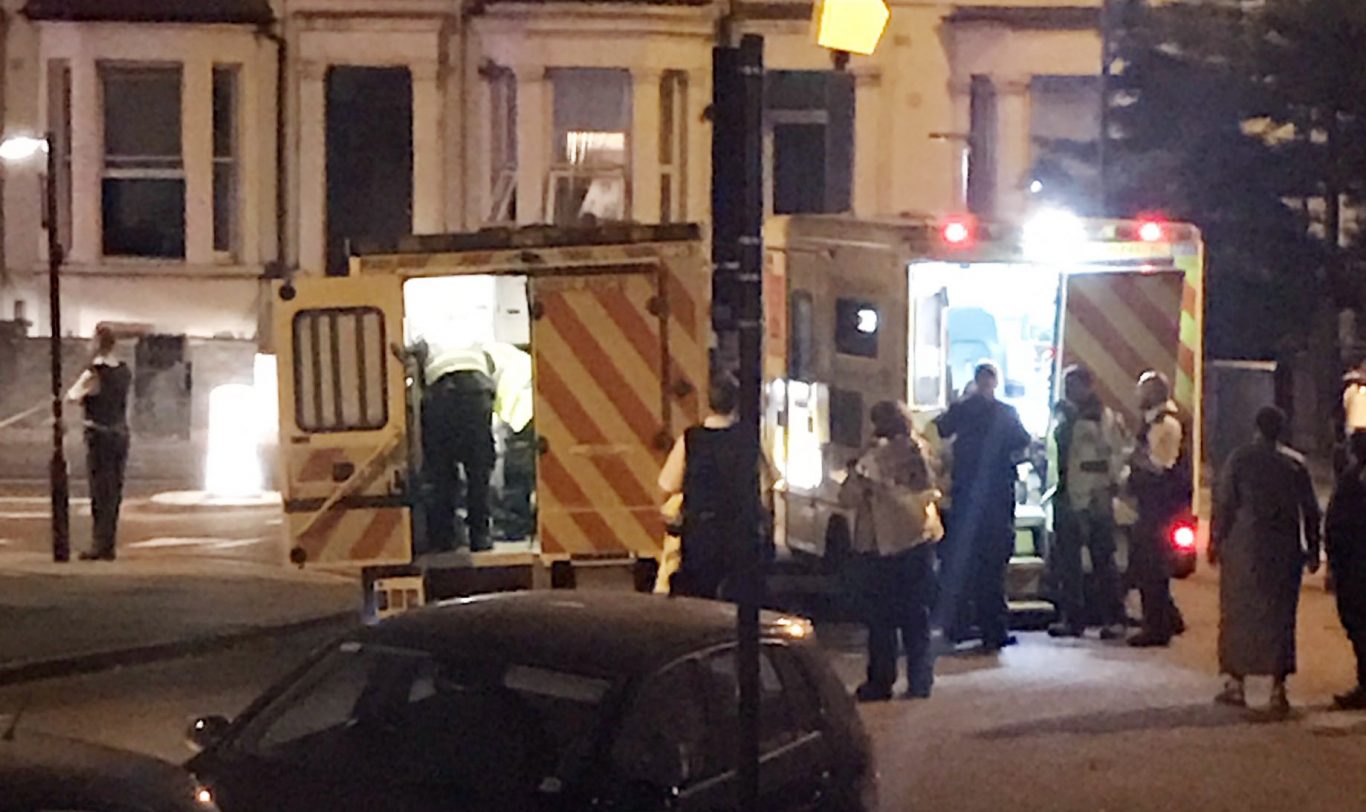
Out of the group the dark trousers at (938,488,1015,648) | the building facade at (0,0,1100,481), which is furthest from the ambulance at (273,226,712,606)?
the building facade at (0,0,1100,481)

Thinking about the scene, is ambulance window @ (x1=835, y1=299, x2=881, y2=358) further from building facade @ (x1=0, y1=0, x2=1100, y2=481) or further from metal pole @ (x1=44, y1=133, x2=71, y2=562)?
building facade @ (x1=0, y1=0, x2=1100, y2=481)

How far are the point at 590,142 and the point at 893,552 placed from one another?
612 inches

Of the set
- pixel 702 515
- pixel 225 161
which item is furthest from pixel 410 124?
pixel 702 515

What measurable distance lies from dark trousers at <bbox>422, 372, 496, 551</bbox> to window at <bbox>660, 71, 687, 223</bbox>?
528 inches

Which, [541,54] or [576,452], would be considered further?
[541,54]

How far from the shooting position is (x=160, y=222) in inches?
1113

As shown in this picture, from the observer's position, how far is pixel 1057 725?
12.4 m

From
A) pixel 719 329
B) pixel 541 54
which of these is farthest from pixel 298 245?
pixel 719 329

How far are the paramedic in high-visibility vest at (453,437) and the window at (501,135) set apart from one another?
1350 cm

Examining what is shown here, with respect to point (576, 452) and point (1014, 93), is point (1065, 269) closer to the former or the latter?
point (576, 452)

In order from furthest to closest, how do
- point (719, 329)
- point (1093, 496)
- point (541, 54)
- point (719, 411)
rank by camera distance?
point (541, 54)
point (1093, 496)
point (719, 411)
point (719, 329)

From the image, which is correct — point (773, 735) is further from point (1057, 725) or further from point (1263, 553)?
point (1263, 553)

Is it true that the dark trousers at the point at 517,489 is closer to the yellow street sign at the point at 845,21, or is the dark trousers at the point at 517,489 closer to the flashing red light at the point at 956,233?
the flashing red light at the point at 956,233

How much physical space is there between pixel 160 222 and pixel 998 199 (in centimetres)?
1022
